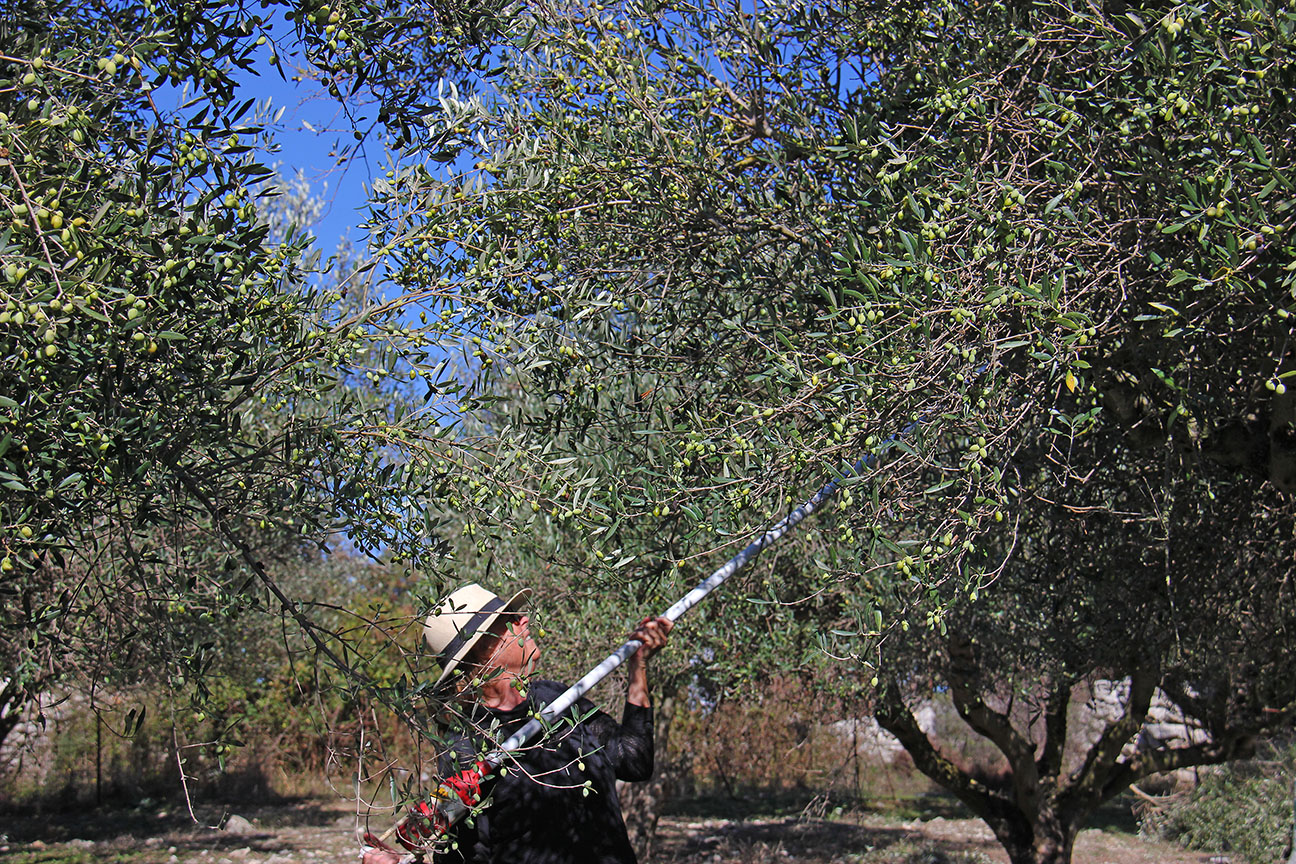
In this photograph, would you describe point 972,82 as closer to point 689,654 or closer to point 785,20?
point 785,20

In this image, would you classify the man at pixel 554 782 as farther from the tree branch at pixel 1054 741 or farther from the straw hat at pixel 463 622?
the tree branch at pixel 1054 741

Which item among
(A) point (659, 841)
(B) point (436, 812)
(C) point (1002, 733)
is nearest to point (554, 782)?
(B) point (436, 812)

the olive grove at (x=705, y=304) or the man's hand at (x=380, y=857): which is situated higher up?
the olive grove at (x=705, y=304)

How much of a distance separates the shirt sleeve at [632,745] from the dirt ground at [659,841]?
8.49 m

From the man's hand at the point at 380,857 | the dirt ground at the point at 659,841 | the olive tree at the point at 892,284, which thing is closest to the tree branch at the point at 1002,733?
the olive tree at the point at 892,284

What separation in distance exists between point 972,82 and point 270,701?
19.4 metres

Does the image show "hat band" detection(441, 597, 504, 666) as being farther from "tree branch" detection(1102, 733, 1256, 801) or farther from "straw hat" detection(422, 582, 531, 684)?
"tree branch" detection(1102, 733, 1256, 801)

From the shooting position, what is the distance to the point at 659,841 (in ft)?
50.0

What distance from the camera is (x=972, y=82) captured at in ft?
12.2

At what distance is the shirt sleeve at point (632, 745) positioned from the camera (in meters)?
3.36

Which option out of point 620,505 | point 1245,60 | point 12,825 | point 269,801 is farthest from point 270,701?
point 1245,60

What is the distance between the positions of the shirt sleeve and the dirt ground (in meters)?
8.49

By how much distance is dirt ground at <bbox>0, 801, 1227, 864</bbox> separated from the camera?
43.4 feet

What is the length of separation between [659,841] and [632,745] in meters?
12.9
